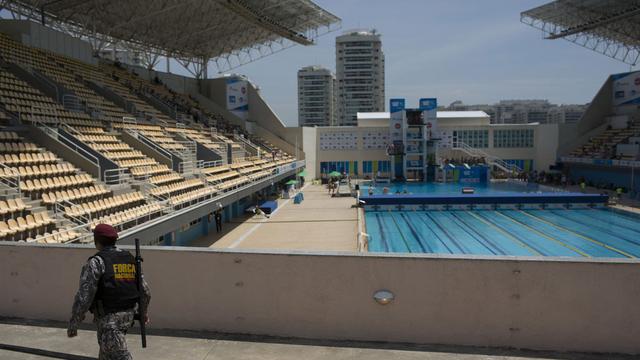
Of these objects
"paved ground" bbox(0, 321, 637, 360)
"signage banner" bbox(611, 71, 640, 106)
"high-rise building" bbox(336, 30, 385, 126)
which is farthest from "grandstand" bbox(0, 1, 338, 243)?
"high-rise building" bbox(336, 30, 385, 126)

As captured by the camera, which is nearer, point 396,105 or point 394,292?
point 394,292

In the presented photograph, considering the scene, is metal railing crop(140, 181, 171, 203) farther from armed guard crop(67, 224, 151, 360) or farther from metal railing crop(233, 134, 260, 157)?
metal railing crop(233, 134, 260, 157)

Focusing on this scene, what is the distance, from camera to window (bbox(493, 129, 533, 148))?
44.6 m

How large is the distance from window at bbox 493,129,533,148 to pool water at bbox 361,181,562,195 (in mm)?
6099

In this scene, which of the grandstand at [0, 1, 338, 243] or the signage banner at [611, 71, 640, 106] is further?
the signage banner at [611, 71, 640, 106]

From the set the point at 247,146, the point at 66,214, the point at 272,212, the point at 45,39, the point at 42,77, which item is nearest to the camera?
the point at 66,214

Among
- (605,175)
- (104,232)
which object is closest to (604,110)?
(605,175)

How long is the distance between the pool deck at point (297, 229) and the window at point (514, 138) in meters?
22.2

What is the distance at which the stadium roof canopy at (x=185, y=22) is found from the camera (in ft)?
98.8

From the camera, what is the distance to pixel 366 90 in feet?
401

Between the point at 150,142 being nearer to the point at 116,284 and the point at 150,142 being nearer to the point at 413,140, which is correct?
the point at 116,284

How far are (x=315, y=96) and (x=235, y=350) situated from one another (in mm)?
130200

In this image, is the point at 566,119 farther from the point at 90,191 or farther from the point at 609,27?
the point at 90,191

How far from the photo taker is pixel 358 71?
398 ft
